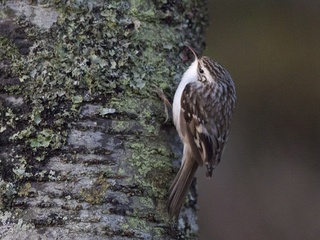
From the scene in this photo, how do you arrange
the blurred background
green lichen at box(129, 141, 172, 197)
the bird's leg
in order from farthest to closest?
the blurred background, the bird's leg, green lichen at box(129, 141, 172, 197)

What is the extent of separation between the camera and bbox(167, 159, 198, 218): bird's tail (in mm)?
2848

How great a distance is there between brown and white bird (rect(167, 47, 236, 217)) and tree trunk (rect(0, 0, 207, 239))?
0.15ft

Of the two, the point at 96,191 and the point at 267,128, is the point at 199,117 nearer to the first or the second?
the point at 96,191

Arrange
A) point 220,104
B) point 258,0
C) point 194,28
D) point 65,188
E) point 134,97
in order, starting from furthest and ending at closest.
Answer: point 258,0
point 220,104
point 194,28
point 134,97
point 65,188

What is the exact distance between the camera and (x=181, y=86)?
10.3ft

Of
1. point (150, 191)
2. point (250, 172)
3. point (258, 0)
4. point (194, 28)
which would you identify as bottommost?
point (250, 172)

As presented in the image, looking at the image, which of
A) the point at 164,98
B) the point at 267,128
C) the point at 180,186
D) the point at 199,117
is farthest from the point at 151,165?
the point at 267,128

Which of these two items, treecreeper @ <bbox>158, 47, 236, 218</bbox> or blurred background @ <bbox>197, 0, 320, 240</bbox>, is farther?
blurred background @ <bbox>197, 0, 320, 240</bbox>

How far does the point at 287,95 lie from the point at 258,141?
0.29 meters

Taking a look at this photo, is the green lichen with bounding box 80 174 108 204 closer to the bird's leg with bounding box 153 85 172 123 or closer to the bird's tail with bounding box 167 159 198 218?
the bird's tail with bounding box 167 159 198 218

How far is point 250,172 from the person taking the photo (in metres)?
4.97

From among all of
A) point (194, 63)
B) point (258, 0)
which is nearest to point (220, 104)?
point (194, 63)

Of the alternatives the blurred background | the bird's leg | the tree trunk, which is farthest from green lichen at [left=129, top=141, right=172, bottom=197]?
the blurred background

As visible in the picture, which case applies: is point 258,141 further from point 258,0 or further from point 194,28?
point 194,28
